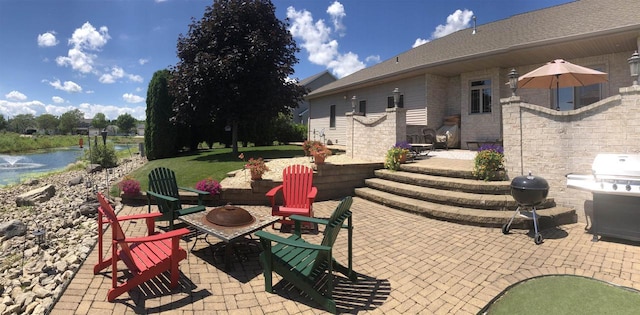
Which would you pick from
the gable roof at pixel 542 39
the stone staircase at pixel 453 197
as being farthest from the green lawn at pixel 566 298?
the gable roof at pixel 542 39

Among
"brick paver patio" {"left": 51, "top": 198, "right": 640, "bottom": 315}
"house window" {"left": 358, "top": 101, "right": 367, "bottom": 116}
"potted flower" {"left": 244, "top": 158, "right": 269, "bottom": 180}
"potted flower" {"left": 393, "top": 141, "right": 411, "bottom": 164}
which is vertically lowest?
"brick paver patio" {"left": 51, "top": 198, "right": 640, "bottom": 315}

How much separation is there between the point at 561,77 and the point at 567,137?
9.79ft

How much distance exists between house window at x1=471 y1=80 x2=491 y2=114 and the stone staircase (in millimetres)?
5499

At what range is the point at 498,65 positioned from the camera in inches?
411

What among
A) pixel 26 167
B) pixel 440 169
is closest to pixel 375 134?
pixel 440 169

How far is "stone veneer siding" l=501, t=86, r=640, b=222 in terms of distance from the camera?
4734mm

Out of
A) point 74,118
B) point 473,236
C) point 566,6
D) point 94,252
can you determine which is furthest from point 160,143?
point 74,118

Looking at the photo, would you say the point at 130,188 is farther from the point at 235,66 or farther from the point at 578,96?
the point at 578,96

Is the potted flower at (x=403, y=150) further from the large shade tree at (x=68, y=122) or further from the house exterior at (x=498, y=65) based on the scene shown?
the large shade tree at (x=68, y=122)

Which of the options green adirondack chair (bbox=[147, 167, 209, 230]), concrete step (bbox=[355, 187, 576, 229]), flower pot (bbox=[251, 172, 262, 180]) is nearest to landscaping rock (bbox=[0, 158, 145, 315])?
green adirondack chair (bbox=[147, 167, 209, 230])

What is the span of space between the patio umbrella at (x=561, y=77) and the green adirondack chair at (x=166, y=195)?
7200 mm

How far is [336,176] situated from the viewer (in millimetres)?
7410

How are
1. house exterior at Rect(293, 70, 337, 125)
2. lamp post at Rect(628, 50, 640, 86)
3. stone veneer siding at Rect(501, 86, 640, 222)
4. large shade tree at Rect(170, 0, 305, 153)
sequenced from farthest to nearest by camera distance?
1. house exterior at Rect(293, 70, 337, 125)
2. large shade tree at Rect(170, 0, 305, 153)
3. stone veneer siding at Rect(501, 86, 640, 222)
4. lamp post at Rect(628, 50, 640, 86)

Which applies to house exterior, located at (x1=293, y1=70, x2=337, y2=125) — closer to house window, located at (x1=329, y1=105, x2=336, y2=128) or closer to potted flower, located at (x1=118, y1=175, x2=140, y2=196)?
house window, located at (x1=329, y1=105, x2=336, y2=128)
